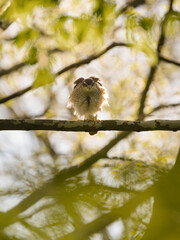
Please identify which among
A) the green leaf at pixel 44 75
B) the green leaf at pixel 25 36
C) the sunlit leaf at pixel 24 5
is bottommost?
the green leaf at pixel 44 75

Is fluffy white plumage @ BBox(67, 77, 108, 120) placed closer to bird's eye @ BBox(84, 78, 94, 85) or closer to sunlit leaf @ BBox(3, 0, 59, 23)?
bird's eye @ BBox(84, 78, 94, 85)

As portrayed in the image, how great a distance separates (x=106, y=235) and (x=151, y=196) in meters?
0.24

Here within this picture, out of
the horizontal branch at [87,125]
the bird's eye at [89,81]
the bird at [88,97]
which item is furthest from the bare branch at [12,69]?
the horizontal branch at [87,125]

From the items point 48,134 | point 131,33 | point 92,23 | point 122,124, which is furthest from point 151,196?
point 48,134

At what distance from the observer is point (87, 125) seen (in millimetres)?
3803

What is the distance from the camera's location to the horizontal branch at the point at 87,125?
11.7 ft

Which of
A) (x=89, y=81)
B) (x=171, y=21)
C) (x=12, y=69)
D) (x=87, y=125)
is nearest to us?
(x=171, y=21)

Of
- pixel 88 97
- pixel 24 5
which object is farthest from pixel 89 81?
pixel 24 5

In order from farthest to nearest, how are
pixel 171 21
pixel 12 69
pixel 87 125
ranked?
pixel 12 69
pixel 87 125
pixel 171 21

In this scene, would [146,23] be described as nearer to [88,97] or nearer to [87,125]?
[87,125]

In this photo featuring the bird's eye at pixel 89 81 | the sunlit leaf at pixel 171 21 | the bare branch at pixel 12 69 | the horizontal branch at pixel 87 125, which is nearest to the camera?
the sunlit leaf at pixel 171 21

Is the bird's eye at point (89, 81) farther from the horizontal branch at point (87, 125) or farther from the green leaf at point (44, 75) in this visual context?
the green leaf at point (44, 75)

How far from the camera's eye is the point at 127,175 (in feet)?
4.39

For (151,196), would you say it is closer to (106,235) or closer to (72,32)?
(106,235)
